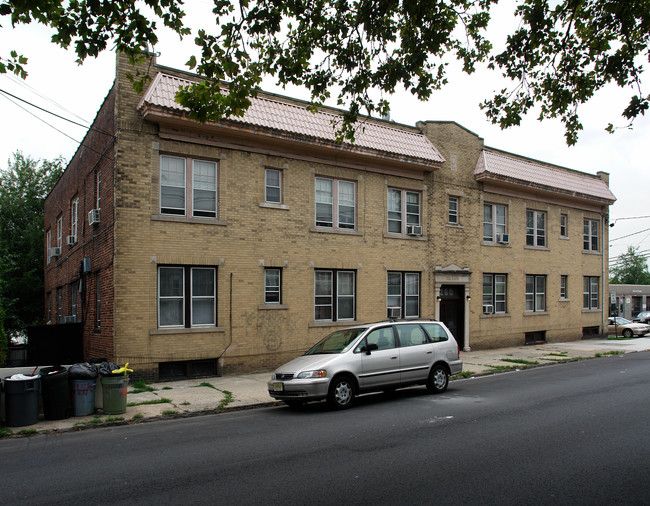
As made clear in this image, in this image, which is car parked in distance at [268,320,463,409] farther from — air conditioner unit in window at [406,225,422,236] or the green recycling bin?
air conditioner unit in window at [406,225,422,236]

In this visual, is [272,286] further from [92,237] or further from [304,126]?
[92,237]

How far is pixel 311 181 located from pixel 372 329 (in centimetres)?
691

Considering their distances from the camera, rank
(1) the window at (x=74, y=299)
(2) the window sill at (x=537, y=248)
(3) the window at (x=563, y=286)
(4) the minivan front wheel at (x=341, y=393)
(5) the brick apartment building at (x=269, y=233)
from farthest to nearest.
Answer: (3) the window at (x=563, y=286) < (2) the window sill at (x=537, y=248) < (1) the window at (x=74, y=299) < (5) the brick apartment building at (x=269, y=233) < (4) the minivan front wheel at (x=341, y=393)

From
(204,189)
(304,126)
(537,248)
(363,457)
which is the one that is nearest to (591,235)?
(537,248)

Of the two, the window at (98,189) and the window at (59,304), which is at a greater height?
the window at (98,189)

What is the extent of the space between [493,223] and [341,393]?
48.2ft

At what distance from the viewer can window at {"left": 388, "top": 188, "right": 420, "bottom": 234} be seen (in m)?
19.3

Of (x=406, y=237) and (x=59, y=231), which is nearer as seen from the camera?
(x=406, y=237)

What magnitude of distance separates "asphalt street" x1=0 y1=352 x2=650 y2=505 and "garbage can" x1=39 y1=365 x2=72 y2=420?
0.91 metres

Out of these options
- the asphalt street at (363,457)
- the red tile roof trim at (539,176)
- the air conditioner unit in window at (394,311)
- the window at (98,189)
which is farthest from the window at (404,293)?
the window at (98,189)

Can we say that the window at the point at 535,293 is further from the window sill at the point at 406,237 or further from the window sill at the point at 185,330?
the window sill at the point at 185,330

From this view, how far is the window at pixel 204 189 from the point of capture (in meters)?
15.0

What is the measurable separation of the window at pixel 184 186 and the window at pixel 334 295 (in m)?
4.11

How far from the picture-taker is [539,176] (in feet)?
80.8
